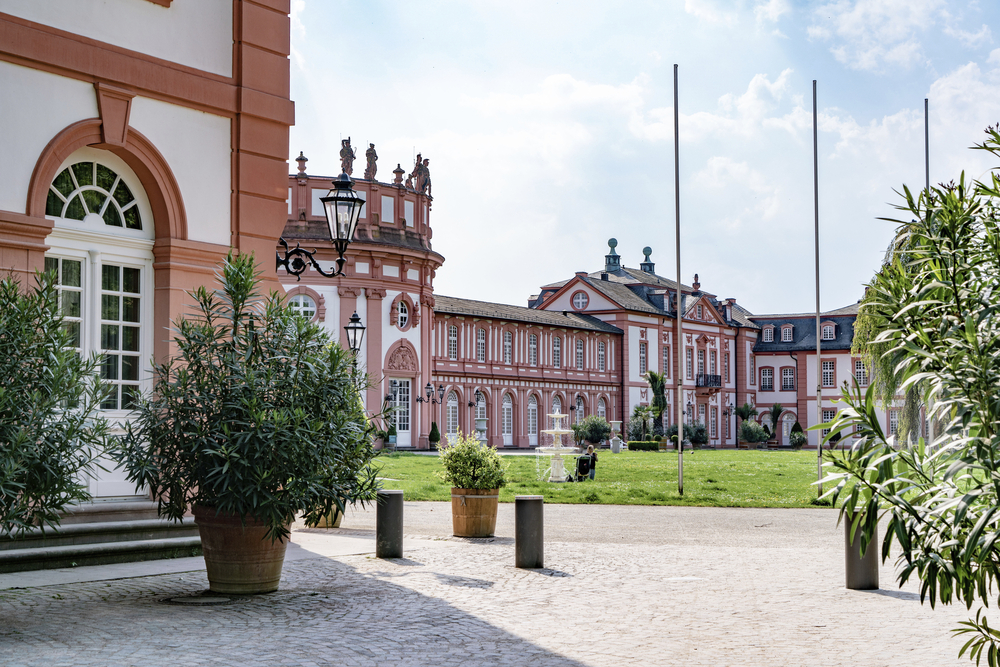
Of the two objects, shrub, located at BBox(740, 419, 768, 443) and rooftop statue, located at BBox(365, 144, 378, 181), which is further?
shrub, located at BBox(740, 419, 768, 443)

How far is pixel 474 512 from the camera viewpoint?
1378 centimetres

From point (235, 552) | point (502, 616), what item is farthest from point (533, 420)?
point (502, 616)

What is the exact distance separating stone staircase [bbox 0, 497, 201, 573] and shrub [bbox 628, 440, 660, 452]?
49504 mm

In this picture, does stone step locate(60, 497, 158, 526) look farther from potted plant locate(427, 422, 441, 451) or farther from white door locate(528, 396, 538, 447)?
white door locate(528, 396, 538, 447)

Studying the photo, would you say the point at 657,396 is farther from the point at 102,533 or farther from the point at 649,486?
the point at 102,533

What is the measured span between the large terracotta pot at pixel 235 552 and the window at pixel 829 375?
7487 cm

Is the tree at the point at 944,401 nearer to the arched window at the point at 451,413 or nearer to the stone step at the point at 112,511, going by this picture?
the stone step at the point at 112,511

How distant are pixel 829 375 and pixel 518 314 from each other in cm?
2976

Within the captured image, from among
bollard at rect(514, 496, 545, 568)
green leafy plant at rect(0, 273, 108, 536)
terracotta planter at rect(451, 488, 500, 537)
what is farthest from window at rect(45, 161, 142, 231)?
terracotta planter at rect(451, 488, 500, 537)

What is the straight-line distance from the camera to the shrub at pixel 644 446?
2320 inches

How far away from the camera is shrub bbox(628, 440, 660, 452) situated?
193 feet

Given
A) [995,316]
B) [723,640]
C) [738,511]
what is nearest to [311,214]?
[738,511]

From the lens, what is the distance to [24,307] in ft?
23.0

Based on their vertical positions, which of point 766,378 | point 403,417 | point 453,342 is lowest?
point 403,417
